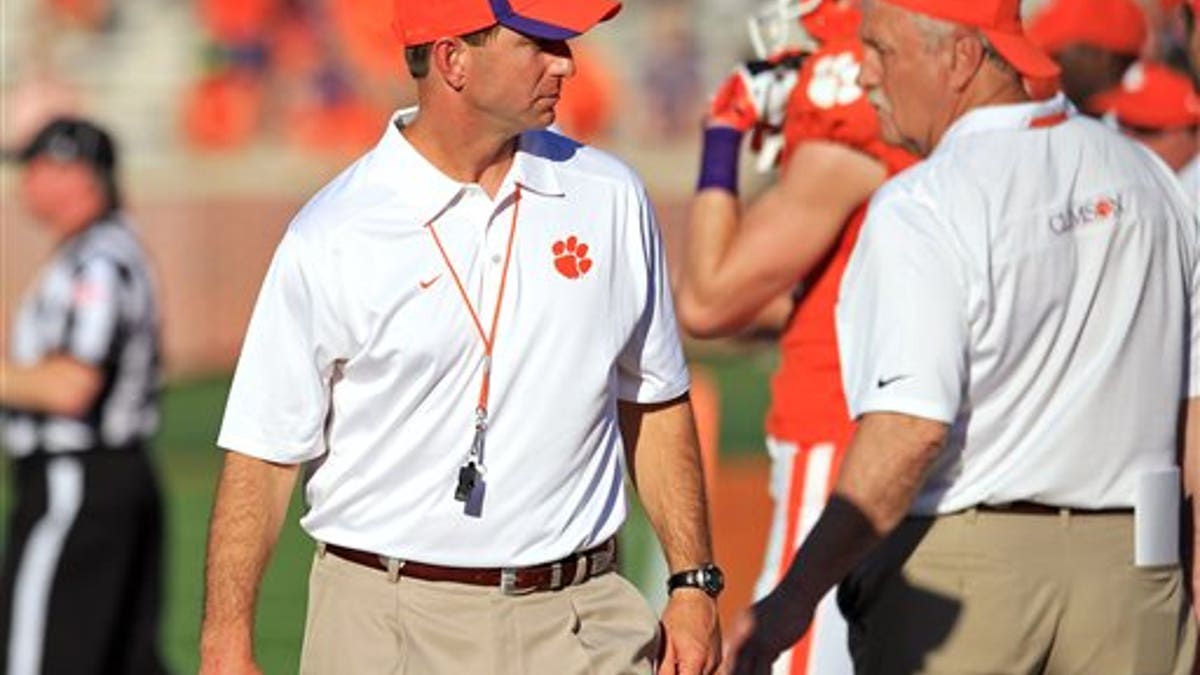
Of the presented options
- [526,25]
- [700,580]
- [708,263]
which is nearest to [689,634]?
[700,580]

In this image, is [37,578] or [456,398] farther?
[37,578]

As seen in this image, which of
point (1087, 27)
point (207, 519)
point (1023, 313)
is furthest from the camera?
point (207, 519)

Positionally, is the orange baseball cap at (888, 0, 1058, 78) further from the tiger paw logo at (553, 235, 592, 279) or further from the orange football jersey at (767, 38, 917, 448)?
the tiger paw logo at (553, 235, 592, 279)

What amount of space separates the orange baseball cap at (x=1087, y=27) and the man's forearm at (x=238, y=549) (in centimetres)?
356

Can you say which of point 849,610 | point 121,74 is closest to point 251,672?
point 849,610

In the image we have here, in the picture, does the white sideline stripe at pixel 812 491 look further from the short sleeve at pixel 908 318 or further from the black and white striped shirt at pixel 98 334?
the black and white striped shirt at pixel 98 334

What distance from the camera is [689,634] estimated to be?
504 cm

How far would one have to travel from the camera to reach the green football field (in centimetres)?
1080

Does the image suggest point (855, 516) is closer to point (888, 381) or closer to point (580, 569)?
point (888, 381)

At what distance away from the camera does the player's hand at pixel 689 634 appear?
5012 millimetres

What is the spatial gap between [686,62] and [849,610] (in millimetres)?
17587

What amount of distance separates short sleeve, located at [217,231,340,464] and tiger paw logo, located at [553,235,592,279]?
0.42 m

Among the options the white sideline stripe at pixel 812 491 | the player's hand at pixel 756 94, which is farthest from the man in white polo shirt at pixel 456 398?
the player's hand at pixel 756 94

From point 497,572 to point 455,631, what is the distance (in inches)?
4.9
